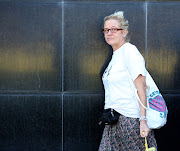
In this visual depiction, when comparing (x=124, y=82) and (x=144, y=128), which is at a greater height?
(x=124, y=82)

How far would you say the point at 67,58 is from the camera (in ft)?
12.3

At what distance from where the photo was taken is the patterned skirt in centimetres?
275

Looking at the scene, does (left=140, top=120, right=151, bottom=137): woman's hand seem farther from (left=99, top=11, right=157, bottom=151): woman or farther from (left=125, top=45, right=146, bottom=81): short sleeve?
(left=125, top=45, right=146, bottom=81): short sleeve

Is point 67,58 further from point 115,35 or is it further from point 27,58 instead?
Result: point 115,35

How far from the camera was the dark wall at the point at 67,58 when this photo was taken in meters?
3.73

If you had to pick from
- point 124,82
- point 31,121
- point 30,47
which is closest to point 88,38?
point 30,47

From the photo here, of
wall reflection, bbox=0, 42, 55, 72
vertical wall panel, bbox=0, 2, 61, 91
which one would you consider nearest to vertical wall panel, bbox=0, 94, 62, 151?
vertical wall panel, bbox=0, 2, 61, 91

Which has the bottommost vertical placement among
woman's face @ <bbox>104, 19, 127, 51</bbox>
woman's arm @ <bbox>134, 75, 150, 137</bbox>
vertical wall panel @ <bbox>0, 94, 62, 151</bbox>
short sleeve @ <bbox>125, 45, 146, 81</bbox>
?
vertical wall panel @ <bbox>0, 94, 62, 151</bbox>

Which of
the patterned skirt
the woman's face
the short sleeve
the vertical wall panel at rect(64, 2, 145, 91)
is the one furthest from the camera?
the vertical wall panel at rect(64, 2, 145, 91)

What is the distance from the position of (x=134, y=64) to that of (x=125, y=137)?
0.74m

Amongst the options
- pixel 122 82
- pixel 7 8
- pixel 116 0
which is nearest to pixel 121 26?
pixel 122 82

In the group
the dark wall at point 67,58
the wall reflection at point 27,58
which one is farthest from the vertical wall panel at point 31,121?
the wall reflection at point 27,58

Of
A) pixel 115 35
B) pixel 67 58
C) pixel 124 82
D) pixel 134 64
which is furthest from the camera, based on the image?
pixel 67 58

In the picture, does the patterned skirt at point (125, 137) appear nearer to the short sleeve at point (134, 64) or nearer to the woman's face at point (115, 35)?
the short sleeve at point (134, 64)
